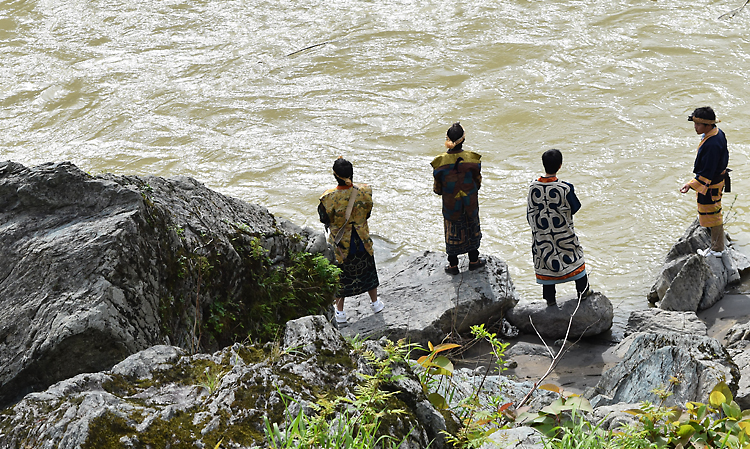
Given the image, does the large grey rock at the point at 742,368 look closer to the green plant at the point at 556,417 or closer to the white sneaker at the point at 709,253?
the green plant at the point at 556,417

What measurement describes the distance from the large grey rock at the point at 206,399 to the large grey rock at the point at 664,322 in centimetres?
397

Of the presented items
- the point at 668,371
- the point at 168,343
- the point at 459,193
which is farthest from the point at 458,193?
the point at 168,343

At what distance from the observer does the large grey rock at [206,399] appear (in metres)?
2.15

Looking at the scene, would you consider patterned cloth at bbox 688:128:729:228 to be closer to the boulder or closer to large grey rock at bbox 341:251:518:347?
the boulder

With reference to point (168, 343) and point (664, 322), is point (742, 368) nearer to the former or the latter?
point (664, 322)

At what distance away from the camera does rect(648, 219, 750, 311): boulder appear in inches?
249

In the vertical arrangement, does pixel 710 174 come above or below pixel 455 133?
below

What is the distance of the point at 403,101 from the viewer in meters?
13.5

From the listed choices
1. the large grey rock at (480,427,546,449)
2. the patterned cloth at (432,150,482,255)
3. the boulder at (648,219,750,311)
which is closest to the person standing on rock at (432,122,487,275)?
the patterned cloth at (432,150,482,255)

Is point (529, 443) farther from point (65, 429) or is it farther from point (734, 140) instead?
point (734, 140)

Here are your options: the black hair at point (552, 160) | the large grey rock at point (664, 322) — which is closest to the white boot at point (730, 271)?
the large grey rock at point (664, 322)

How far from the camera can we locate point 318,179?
431 inches

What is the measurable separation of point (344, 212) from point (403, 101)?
7.84m

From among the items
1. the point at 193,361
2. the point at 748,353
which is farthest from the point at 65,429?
the point at 748,353
